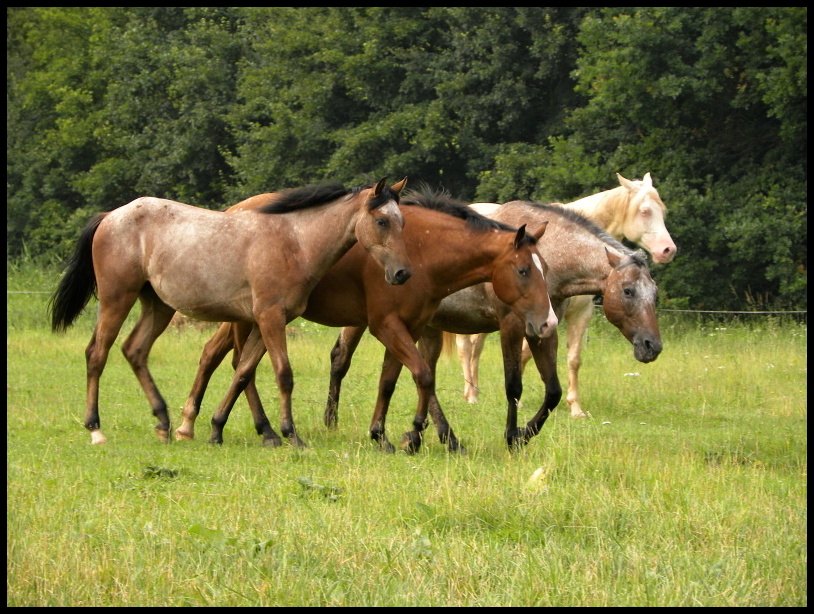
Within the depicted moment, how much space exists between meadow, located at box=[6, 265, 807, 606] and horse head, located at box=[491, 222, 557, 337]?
964 mm

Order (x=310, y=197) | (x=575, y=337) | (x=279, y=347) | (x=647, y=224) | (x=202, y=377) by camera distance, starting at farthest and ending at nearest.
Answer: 1. (x=575, y=337)
2. (x=647, y=224)
3. (x=202, y=377)
4. (x=310, y=197)
5. (x=279, y=347)

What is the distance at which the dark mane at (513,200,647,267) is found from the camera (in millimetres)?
8922

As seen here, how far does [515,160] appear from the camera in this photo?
944 inches

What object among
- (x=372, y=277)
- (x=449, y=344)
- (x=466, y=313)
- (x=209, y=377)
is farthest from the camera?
(x=449, y=344)

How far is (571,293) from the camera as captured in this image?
9.16 meters

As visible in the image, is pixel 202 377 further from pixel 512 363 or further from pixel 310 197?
pixel 512 363

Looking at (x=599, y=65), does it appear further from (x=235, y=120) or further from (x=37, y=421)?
(x=37, y=421)

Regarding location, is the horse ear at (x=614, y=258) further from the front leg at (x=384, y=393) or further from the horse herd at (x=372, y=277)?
the front leg at (x=384, y=393)

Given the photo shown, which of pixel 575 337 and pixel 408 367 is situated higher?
pixel 408 367

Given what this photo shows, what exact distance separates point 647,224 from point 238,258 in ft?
15.0

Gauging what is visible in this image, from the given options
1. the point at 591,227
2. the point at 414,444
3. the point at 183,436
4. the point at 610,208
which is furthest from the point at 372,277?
the point at 610,208

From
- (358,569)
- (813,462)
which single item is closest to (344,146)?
(813,462)

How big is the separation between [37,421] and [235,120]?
66.2ft

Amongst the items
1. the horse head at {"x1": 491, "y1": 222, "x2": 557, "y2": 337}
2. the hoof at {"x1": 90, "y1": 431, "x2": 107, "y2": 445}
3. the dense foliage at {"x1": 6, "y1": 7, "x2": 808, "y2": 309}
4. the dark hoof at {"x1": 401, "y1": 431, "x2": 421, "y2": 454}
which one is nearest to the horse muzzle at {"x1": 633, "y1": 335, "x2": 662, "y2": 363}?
the horse head at {"x1": 491, "y1": 222, "x2": 557, "y2": 337}
